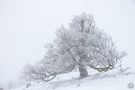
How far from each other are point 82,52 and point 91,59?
104cm

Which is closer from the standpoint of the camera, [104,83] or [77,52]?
[104,83]

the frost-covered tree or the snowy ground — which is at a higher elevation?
the frost-covered tree

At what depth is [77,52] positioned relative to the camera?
2567cm

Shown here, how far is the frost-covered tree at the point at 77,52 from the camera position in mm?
25516

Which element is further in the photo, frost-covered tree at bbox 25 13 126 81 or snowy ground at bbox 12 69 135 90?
frost-covered tree at bbox 25 13 126 81

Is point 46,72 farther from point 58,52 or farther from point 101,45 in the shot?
point 101,45

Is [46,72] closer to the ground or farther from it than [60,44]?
closer to the ground

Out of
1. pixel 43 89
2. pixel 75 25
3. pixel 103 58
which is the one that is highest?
pixel 75 25

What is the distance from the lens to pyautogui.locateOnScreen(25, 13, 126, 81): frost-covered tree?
25516mm

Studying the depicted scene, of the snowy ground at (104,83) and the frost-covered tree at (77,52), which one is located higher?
the frost-covered tree at (77,52)

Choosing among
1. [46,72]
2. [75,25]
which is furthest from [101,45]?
[46,72]

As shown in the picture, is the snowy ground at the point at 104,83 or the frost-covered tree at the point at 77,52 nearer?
the snowy ground at the point at 104,83

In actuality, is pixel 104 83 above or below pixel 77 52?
below

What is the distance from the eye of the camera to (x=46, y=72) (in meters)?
26.8
